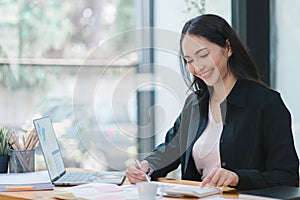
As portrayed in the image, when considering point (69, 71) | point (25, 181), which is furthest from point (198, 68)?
point (69, 71)

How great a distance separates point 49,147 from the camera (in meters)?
2.49

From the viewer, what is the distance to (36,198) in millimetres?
2062

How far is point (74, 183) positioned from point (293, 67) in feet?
5.97

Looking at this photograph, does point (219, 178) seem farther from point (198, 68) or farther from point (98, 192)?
point (198, 68)

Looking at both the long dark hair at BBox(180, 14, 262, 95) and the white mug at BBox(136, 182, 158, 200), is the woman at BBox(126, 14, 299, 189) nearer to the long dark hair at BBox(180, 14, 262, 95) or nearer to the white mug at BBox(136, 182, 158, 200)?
the long dark hair at BBox(180, 14, 262, 95)

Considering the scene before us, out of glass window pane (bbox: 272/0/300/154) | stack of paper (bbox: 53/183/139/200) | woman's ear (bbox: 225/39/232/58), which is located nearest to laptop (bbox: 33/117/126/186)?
stack of paper (bbox: 53/183/139/200)

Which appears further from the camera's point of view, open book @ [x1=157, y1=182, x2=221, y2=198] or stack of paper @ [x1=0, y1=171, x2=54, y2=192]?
stack of paper @ [x1=0, y1=171, x2=54, y2=192]

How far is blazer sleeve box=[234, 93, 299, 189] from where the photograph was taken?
2.19 m

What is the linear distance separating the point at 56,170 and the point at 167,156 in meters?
0.47

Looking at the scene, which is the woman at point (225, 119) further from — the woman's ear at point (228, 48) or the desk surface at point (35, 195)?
the desk surface at point (35, 195)

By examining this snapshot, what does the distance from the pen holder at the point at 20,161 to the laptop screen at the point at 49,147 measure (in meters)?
0.13

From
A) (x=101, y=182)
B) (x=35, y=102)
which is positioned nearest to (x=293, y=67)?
(x=35, y=102)

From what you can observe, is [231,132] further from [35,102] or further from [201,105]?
[35,102]

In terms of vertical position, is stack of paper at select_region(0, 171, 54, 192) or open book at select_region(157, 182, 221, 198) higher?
open book at select_region(157, 182, 221, 198)
